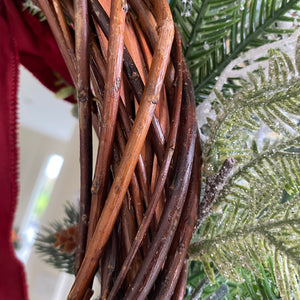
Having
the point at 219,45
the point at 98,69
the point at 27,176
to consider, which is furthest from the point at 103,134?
the point at 27,176

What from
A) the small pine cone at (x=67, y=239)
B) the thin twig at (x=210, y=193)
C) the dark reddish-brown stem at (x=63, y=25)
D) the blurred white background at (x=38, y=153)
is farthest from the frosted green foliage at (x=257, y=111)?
the blurred white background at (x=38, y=153)

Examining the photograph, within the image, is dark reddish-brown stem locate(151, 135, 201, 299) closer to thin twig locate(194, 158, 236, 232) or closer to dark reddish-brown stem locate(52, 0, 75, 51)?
thin twig locate(194, 158, 236, 232)

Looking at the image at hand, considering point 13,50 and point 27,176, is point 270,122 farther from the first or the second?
point 27,176

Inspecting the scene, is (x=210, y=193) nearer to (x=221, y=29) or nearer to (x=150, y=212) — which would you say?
(x=150, y=212)

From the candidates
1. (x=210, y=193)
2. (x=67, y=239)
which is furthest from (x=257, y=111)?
→ (x=67, y=239)

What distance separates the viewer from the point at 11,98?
0.55 meters

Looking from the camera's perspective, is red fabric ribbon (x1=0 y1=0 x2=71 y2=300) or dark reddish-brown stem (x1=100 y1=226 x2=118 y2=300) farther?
red fabric ribbon (x1=0 y1=0 x2=71 y2=300)

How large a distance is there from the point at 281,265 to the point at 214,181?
0.25ft

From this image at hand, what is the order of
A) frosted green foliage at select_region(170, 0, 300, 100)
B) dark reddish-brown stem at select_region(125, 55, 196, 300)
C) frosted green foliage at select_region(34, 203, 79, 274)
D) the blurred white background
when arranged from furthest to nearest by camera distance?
the blurred white background → frosted green foliage at select_region(34, 203, 79, 274) → frosted green foliage at select_region(170, 0, 300, 100) → dark reddish-brown stem at select_region(125, 55, 196, 300)

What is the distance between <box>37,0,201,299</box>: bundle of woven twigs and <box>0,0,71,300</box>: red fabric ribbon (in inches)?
10.3

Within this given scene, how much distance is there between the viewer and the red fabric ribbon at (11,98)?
1.74ft

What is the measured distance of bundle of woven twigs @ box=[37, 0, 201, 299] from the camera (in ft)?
0.83

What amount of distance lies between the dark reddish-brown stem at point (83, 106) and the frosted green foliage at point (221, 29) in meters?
0.13

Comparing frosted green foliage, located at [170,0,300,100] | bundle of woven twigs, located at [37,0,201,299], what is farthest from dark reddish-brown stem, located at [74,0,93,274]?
frosted green foliage, located at [170,0,300,100]
